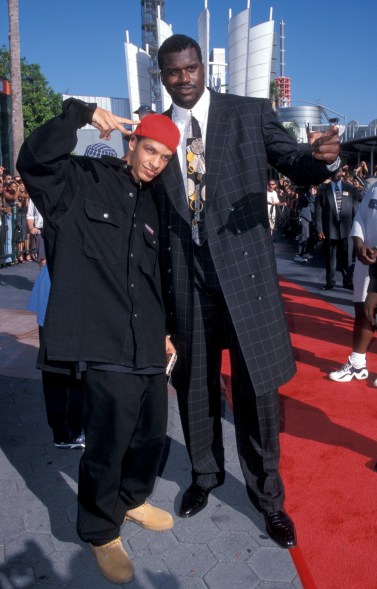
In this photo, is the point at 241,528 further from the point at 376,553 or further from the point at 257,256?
the point at 257,256

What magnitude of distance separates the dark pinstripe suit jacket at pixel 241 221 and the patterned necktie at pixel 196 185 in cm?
3

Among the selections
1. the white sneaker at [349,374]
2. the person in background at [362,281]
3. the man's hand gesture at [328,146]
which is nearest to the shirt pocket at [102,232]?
the man's hand gesture at [328,146]

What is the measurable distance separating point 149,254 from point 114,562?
138 cm

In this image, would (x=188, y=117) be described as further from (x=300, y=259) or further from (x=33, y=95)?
(x=33, y=95)

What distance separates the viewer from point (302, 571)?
8.02 feet

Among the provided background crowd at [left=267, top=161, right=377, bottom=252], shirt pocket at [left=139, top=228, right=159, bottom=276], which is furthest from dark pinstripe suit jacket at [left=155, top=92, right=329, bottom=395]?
background crowd at [left=267, top=161, right=377, bottom=252]

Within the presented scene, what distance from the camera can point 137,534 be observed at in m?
2.74

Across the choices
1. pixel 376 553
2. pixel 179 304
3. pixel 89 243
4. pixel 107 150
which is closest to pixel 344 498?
pixel 376 553

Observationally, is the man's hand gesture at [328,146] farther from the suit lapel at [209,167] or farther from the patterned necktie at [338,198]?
the patterned necktie at [338,198]

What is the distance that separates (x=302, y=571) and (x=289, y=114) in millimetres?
76498

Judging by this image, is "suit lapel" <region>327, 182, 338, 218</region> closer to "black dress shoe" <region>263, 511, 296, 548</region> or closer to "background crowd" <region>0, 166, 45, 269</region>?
"background crowd" <region>0, 166, 45, 269</region>

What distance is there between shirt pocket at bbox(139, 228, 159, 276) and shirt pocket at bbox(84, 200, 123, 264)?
131 mm

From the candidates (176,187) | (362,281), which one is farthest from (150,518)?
(362,281)

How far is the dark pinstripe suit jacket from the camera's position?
2459 mm
